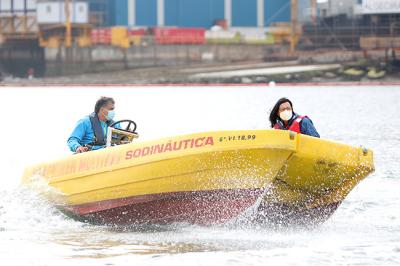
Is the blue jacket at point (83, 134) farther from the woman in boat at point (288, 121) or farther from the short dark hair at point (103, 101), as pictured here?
the woman in boat at point (288, 121)

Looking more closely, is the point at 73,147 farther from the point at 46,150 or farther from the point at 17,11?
the point at 17,11

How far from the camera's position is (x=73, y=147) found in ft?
47.6

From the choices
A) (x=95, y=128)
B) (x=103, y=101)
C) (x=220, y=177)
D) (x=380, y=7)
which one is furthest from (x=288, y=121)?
(x=380, y=7)

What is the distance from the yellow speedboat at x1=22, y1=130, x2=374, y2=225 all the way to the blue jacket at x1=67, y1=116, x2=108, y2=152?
22.1 inches

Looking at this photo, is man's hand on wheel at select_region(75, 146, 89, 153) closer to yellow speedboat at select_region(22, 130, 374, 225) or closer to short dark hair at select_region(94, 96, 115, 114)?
yellow speedboat at select_region(22, 130, 374, 225)

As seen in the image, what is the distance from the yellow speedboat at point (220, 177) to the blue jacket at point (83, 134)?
1.84 ft

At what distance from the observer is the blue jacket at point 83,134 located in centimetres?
1460

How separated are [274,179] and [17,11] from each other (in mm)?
83246

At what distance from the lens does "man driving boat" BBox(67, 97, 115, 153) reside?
14.5m

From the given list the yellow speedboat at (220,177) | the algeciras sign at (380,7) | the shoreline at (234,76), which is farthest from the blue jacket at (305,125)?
the algeciras sign at (380,7)

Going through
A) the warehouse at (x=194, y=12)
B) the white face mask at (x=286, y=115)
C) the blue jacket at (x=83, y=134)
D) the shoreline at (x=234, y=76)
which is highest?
the warehouse at (x=194, y=12)

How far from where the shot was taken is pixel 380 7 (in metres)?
84.6

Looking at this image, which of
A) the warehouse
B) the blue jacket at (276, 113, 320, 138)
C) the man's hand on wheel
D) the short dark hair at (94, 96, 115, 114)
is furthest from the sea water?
the warehouse

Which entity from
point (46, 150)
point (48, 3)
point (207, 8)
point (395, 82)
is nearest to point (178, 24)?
point (207, 8)
